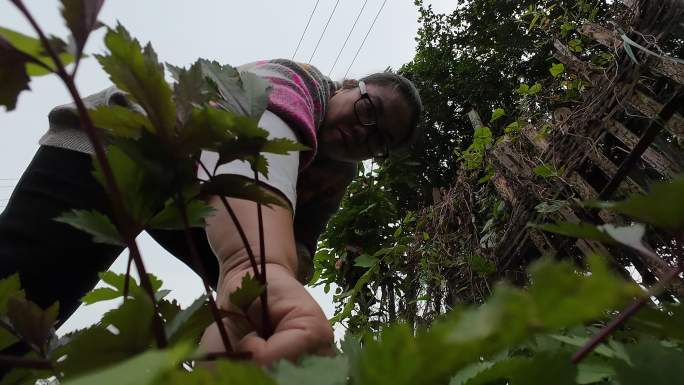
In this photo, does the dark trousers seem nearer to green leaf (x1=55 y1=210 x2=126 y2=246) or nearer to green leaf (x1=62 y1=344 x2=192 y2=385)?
green leaf (x1=55 y1=210 x2=126 y2=246)

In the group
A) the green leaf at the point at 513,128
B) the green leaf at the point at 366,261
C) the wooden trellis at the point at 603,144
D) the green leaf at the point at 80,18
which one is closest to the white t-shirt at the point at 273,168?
the green leaf at the point at 80,18

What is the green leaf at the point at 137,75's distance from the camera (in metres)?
0.27

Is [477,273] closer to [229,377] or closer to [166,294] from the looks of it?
[166,294]

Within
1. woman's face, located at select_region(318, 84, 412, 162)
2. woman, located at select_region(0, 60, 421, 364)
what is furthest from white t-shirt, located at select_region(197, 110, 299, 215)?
woman's face, located at select_region(318, 84, 412, 162)

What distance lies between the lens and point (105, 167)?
264 millimetres

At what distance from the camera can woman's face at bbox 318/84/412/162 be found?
1312 millimetres

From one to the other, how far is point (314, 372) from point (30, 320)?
0.19m

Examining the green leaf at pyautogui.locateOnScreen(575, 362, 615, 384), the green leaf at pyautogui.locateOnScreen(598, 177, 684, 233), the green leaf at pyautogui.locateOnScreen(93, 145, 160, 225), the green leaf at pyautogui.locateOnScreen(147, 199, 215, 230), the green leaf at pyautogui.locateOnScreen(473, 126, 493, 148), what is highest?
the green leaf at pyautogui.locateOnScreen(598, 177, 684, 233)

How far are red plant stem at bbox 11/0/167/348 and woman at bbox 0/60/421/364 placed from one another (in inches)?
2.8

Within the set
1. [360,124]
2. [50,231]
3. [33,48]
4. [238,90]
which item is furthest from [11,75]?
[360,124]

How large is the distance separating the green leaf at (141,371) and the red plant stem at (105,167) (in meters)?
0.12

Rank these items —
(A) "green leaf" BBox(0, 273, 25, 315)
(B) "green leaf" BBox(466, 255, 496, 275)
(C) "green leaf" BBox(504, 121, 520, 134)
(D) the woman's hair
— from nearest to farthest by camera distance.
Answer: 1. (A) "green leaf" BBox(0, 273, 25, 315)
2. (D) the woman's hair
3. (B) "green leaf" BBox(466, 255, 496, 275)
4. (C) "green leaf" BBox(504, 121, 520, 134)

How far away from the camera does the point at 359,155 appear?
4.48 feet

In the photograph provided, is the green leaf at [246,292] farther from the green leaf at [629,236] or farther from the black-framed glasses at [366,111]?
the black-framed glasses at [366,111]
